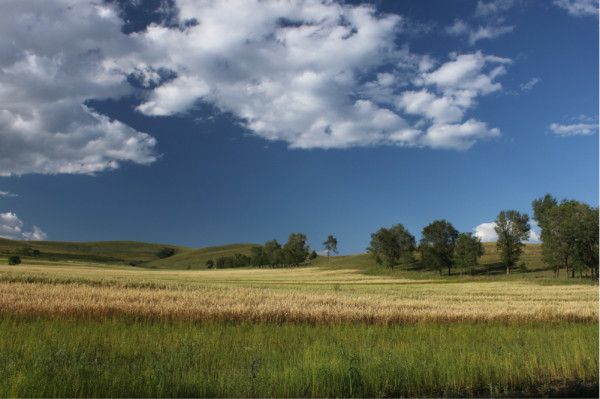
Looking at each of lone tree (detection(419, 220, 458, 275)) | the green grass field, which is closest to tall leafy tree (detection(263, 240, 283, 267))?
lone tree (detection(419, 220, 458, 275))

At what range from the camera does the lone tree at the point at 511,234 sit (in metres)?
100

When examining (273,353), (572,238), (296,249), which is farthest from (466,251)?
(273,353)

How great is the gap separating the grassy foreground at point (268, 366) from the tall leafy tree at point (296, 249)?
490ft

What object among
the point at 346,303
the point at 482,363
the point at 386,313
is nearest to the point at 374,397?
the point at 482,363

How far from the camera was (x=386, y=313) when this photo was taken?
1988cm

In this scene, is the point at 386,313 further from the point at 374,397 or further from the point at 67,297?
the point at 67,297

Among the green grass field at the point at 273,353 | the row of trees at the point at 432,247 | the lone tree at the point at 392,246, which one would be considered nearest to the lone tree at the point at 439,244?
the row of trees at the point at 432,247

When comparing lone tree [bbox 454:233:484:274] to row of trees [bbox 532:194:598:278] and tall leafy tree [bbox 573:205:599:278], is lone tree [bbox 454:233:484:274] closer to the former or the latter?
row of trees [bbox 532:194:598:278]

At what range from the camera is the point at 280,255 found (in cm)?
16525

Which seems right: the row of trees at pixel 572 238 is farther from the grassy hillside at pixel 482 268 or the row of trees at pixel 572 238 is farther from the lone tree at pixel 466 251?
the lone tree at pixel 466 251

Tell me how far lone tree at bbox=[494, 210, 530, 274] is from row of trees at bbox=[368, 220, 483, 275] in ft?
17.6

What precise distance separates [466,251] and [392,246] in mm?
24955

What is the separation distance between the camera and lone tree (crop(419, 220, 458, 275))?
10844cm

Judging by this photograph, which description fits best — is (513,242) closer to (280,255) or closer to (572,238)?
(572,238)
